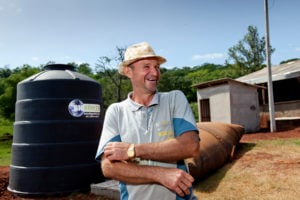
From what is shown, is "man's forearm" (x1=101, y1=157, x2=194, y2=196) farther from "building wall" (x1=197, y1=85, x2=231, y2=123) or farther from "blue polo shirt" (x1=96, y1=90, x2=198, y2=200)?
"building wall" (x1=197, y1=85, x2=231, y2=123)

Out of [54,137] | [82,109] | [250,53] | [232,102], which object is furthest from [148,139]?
[250,53]

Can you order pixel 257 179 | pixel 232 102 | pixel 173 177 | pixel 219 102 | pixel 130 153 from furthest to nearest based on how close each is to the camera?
1. pixel 219 102
2. pixel 232 102
3. pixel 257 179
4. pixel 130 153
5. pixel 173 177

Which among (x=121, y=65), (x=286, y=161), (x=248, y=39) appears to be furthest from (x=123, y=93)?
(x=121, y=65)

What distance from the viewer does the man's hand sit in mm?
2340

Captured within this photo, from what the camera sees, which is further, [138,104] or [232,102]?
[232,102]

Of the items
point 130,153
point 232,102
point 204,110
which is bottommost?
point 130,153

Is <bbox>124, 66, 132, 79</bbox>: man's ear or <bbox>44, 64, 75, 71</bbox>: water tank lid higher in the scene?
<bbox>44, 64, 75, 71</bbox>: water tank lid

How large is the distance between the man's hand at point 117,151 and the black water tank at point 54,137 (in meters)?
4.48

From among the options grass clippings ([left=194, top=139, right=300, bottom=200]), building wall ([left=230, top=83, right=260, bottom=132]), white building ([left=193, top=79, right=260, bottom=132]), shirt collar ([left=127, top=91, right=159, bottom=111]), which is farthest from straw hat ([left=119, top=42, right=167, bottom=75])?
building wall ([left=230, top=83, right=260, bottom=132])

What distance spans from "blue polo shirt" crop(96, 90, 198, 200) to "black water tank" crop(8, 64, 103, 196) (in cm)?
433

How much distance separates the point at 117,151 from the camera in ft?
7.74

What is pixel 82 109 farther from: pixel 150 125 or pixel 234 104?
pixel 234 104

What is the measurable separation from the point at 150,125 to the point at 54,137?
4.62 meters

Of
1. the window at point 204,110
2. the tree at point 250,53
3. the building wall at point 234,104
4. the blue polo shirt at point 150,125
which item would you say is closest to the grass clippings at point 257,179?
the blue polo shirt at point 150,125
